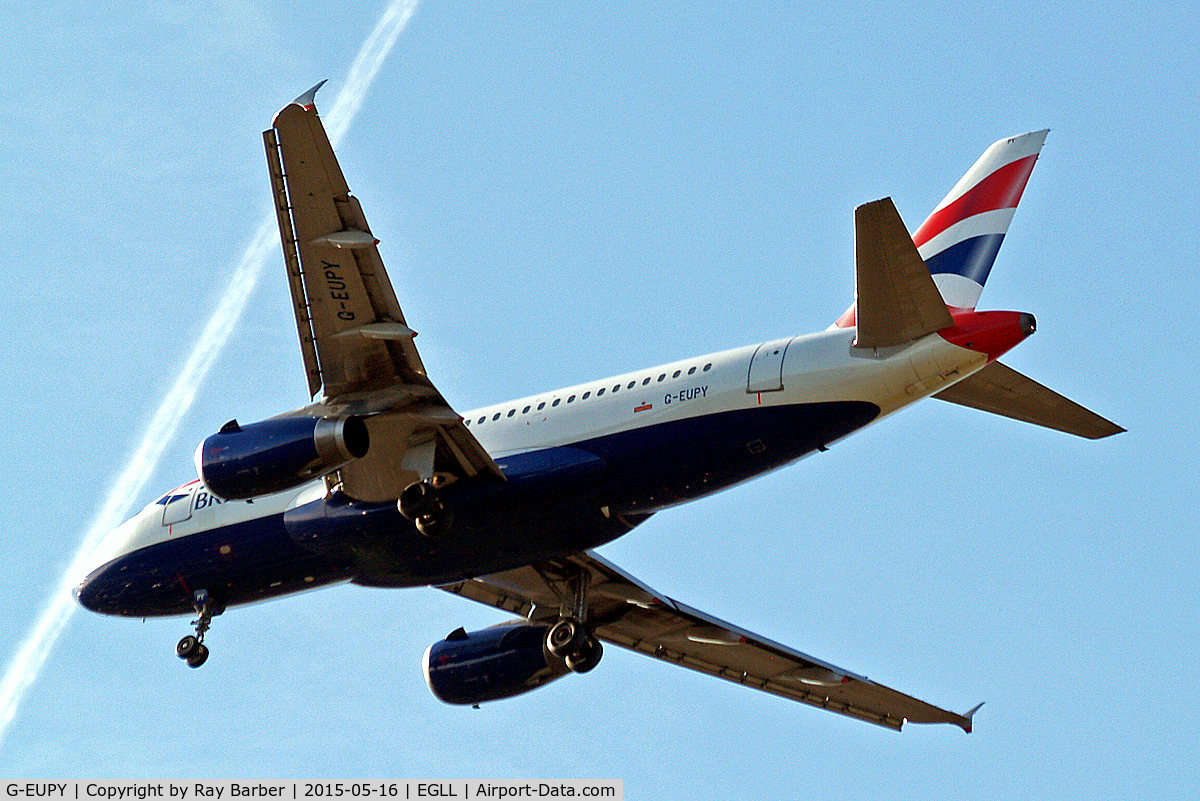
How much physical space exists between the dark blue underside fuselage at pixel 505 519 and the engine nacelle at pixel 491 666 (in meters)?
4.40

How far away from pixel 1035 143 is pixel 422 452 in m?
11.1

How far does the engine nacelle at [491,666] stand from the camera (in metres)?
33.8

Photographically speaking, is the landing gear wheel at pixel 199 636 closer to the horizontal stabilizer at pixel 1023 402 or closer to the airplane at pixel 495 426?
the airplane at pixel 495 426

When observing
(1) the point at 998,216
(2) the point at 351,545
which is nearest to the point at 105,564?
(2) the point at 351,545

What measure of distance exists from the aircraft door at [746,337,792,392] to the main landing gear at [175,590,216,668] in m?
10.9

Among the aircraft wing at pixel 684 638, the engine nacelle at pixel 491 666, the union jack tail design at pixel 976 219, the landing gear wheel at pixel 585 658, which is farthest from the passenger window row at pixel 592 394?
the engine nacelle at pixel 491 666

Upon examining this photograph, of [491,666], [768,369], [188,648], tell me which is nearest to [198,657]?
[188,648]

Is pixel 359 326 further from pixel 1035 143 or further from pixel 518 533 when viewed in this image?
pixel 1035 143

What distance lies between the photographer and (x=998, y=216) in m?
28.3

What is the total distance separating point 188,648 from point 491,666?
585 centimetres

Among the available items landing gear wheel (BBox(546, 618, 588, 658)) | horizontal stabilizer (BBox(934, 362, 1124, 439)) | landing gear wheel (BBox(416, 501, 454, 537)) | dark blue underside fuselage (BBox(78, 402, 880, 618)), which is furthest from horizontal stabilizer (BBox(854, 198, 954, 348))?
landing gear wheel (BBox(546, 618, 588, 658))

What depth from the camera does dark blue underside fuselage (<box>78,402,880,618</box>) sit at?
2670cm

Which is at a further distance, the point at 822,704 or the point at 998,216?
the point at 822,704

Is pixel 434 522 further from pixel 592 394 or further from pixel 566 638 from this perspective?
pixel 566 638
